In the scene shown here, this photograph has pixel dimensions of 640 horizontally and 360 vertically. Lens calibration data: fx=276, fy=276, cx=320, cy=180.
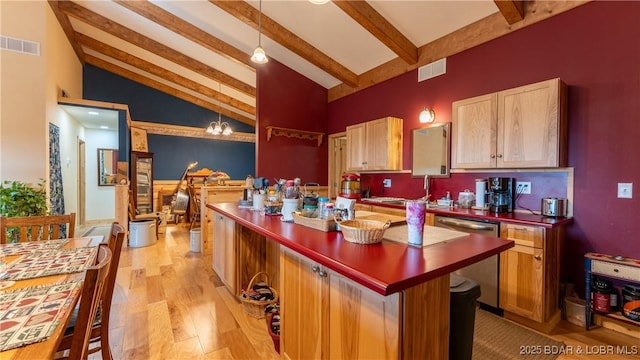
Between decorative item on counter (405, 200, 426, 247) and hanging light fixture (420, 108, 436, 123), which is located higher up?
hanging light fixture (420, 108, 436, 123)

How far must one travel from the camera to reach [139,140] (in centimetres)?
679

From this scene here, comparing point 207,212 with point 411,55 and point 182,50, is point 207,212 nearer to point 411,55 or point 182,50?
point 182,50

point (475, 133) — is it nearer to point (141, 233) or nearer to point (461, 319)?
point (461, 319)

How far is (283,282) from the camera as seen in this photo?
168cm

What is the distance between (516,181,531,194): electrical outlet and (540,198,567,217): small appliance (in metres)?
0.29

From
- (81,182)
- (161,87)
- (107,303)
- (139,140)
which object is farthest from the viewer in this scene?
(161,87)

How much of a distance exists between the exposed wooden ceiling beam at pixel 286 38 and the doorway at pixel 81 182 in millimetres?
5221

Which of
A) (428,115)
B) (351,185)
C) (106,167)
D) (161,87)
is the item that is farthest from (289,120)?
(106,167)

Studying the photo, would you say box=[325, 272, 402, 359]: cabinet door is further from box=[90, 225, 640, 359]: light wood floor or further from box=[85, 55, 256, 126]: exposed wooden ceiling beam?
box=[85, 55, 256, 126]: exposed wooden ceiling beam

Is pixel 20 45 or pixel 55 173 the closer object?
pixel 20 45

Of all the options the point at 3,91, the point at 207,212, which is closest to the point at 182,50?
the point at 3,91

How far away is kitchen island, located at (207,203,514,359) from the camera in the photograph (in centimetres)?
104

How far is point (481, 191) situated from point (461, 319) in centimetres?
193

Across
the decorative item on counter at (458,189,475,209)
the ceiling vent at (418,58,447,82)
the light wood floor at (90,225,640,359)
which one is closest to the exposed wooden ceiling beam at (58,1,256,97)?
the ceiling vent at (418,58,447,82)
